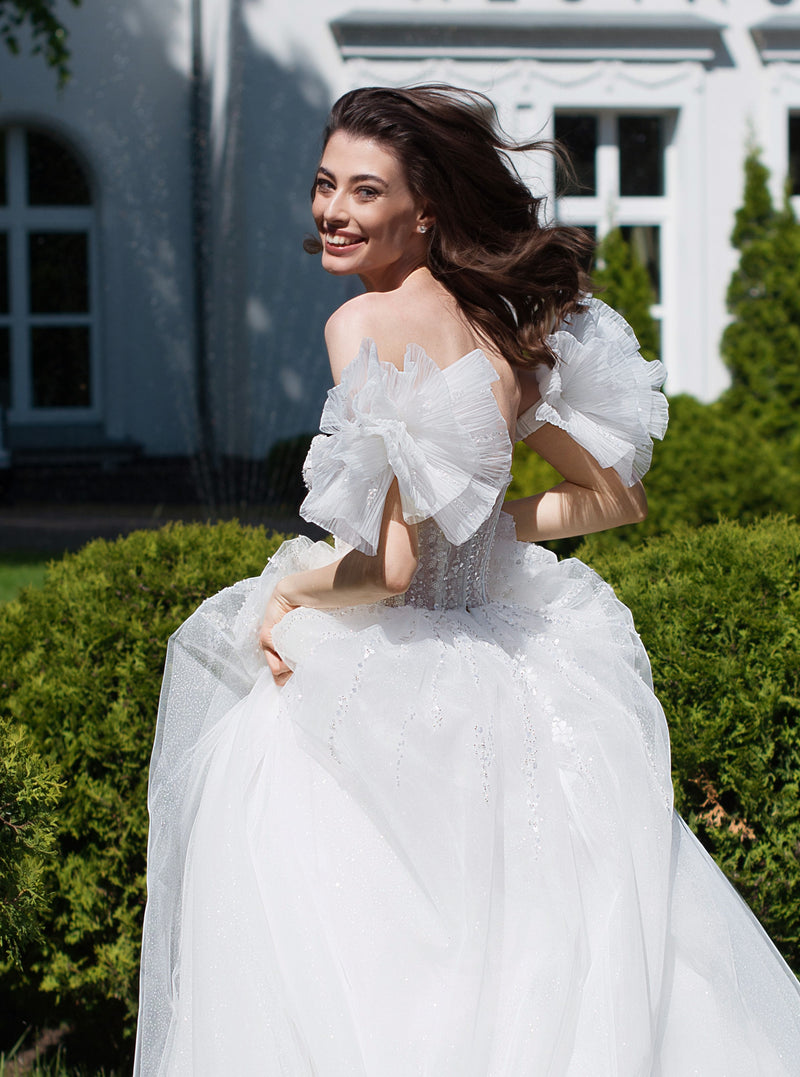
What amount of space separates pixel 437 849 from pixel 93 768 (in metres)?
1.19

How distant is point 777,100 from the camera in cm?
966

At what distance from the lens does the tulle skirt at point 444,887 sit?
1.54m

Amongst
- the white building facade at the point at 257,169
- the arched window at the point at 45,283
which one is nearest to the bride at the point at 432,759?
the white building facade at the point at 257,169

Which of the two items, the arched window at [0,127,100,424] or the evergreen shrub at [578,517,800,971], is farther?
the arched window at [0,127,100,424]

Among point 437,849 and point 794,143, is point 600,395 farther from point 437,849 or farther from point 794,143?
point 794,143

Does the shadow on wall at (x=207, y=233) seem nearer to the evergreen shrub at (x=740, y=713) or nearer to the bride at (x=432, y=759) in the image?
the evergreen shrub at (x=740, y=713)

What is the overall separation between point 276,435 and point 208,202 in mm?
2613

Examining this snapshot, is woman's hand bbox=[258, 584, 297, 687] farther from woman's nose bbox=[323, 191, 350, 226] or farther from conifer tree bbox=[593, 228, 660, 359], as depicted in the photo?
conifer tree bbox=[593, 228, 660, 359]

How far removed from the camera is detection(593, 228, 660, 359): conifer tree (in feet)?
29.8

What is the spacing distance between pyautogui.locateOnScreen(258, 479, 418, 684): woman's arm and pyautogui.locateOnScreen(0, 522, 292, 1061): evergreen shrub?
38.1 inches

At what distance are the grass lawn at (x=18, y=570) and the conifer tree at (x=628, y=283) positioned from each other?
190 inches

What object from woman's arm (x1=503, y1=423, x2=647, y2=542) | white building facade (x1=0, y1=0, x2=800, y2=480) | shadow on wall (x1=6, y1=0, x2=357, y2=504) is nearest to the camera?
woman's arm (x1=503, y1=423, x2=647, y2=542)

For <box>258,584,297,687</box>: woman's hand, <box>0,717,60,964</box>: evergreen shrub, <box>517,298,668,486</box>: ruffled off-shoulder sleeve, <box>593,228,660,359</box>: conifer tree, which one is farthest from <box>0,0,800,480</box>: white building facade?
<box>0,717,60,964</box>: evergreen shrub

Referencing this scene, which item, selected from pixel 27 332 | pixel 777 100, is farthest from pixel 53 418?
pixel 777 100
